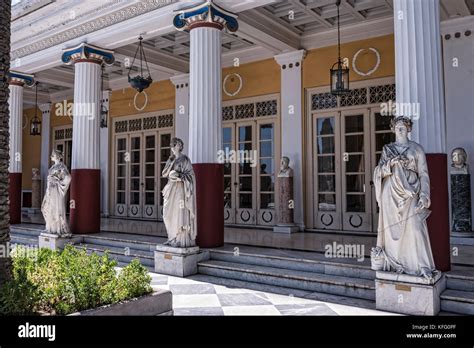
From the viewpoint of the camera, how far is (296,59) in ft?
30.0

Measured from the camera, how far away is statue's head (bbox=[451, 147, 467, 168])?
6973mm

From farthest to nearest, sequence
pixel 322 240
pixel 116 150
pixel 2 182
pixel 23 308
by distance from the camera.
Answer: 1. pixel 116 150
2. pixel 322 240
3. pixel 2 182
4. pixel 23 308

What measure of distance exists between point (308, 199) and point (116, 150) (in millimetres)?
6829

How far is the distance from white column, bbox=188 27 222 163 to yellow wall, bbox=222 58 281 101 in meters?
2.91

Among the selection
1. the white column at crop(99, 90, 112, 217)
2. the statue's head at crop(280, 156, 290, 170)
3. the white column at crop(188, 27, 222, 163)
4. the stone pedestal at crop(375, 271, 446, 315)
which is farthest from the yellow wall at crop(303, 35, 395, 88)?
the white column at crop(99, 90, 112, 217)

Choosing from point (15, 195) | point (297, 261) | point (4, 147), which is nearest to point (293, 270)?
point (297, 261)

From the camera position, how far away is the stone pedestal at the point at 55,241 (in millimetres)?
8227

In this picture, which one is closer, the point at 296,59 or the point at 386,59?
the point at 386,59

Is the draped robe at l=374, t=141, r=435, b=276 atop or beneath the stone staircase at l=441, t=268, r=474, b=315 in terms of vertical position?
atop

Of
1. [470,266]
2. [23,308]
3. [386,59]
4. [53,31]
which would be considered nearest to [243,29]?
[386,59]

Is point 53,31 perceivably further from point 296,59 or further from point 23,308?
point 23,308

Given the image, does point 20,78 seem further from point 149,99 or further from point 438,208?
point 438,208

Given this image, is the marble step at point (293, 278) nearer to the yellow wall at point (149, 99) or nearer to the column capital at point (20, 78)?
the yellow wall at point (149, 99)

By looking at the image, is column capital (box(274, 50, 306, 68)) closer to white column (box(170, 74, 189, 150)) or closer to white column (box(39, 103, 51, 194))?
white column (box(170, 74, 189, 150))
